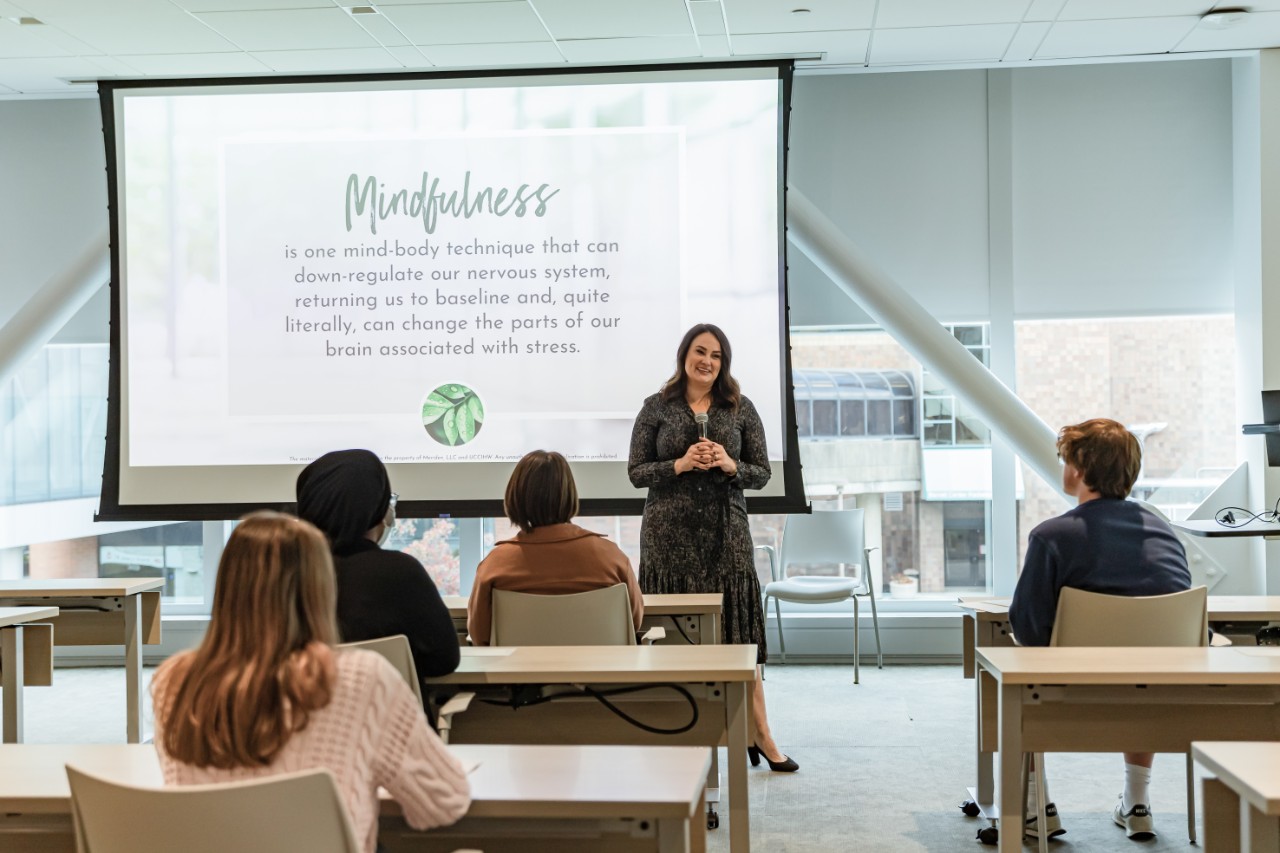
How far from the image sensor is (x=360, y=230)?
17.7ft

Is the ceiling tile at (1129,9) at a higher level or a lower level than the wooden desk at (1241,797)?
higher

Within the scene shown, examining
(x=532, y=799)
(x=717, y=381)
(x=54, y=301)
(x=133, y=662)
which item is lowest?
(x=133, y=662)

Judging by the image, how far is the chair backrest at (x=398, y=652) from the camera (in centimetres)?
212

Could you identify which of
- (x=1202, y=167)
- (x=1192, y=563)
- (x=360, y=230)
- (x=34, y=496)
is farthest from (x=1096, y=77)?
(x=34, y=496)

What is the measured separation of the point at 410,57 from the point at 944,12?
2427 millimetres

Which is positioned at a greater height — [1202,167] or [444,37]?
[444,37]

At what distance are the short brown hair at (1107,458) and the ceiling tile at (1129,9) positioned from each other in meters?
2.52

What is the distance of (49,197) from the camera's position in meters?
6.43

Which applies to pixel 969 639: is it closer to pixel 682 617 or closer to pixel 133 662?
pixel 682 617

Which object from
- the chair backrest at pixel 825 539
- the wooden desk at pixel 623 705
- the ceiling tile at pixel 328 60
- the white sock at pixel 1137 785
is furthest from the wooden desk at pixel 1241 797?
the ceiling tile at pixel 328 60

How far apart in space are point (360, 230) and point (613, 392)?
4.69ft

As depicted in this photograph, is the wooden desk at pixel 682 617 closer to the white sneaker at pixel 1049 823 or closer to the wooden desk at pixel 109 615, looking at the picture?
the white sneaker at pixel 1049 823

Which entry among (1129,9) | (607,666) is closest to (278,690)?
(607,666)

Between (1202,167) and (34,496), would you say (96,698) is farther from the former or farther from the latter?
(1202,167)
